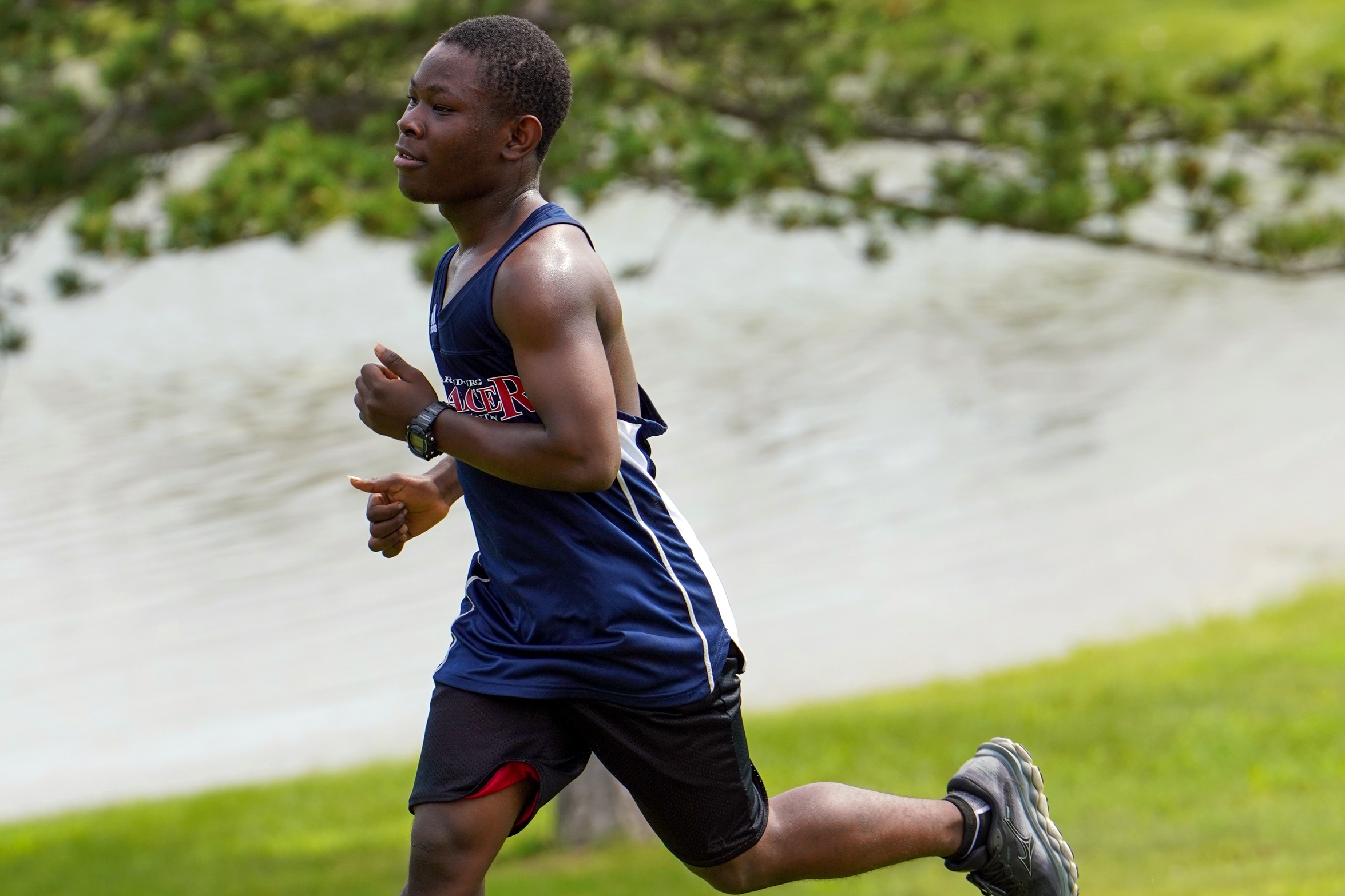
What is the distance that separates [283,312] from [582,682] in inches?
864

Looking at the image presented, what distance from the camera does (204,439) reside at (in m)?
18.5

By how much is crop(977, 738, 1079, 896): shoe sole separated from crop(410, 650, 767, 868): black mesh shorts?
2.27 ft

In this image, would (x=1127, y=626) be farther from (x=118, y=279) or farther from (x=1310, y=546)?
(x=118, y=279)

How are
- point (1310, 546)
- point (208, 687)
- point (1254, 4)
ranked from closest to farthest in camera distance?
1. point (208, 687)
2. point (1310, 546)
3. point (1254, 4)

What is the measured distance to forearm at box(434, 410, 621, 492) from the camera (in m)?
2.56

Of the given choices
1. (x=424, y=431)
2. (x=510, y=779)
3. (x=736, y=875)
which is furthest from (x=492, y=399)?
(x=736, y=875)

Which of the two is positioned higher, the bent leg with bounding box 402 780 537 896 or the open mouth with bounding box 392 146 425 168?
the open mouth with bounding box 392 146 425 168

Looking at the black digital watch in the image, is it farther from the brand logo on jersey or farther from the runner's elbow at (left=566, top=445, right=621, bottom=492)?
the runner's elbow at (left=566, top=445, right=621, bottom=492)

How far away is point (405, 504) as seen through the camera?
9.63 feet

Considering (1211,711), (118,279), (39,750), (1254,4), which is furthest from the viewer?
(1254,4)

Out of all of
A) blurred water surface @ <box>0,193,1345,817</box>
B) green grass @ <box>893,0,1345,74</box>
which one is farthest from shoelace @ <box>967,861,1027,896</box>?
green grass @ <box>893,0,1345,74</box>

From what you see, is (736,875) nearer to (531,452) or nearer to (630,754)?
(630,754)

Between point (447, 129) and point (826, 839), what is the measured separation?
1.46m

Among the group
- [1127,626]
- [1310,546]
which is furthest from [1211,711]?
[1310,546]
